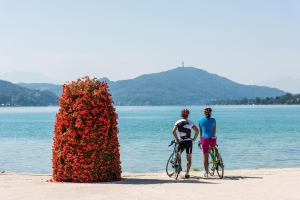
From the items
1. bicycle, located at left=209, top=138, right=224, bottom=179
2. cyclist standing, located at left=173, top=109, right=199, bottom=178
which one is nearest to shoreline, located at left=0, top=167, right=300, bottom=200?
bicycle, located at left=209, top=138, right=224, bottom=179

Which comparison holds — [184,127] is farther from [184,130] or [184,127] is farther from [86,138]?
[86,138]

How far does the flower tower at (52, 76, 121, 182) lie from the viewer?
1319 cm

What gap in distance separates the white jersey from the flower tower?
181 cm

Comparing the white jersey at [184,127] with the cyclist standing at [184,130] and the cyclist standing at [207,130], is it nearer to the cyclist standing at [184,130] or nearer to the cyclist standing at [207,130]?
the cyclist standing at [184,130]

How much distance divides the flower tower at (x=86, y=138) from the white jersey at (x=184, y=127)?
5.95 ft

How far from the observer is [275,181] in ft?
44.4

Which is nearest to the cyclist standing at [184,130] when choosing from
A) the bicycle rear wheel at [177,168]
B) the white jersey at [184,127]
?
the white jersey at [184,127]

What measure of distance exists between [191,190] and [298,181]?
3.26 metres

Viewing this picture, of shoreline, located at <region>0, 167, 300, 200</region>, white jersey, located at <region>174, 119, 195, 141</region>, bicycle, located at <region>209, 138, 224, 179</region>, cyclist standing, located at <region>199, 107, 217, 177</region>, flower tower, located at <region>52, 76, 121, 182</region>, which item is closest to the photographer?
shoreline, located at <region>0, 167, 300, 200</region>

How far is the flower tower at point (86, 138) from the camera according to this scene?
43.3 feet

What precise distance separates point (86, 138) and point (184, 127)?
2760mm

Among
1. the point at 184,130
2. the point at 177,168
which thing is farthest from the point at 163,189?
the point at 184,130

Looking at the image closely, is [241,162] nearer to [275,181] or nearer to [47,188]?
[275,181]

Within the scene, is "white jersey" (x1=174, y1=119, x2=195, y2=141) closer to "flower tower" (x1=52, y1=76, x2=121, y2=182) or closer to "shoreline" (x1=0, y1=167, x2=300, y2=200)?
"shoreline" (x1=0, y1=167, x2=300, y2=200)
